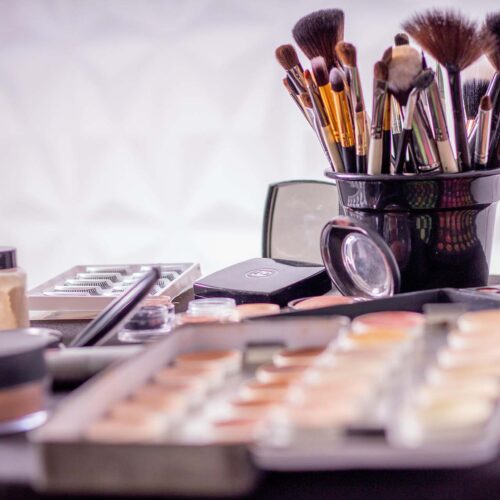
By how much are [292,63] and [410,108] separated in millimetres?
141

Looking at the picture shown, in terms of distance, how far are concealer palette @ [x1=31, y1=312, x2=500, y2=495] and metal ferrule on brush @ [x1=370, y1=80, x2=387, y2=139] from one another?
25cm

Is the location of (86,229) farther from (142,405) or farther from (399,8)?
(142,405)

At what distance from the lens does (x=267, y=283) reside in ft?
2.62

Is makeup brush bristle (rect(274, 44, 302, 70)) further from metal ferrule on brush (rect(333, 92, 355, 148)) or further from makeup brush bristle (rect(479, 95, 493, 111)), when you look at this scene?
makeup brush bristle (rect(479, 95, 493, 111))

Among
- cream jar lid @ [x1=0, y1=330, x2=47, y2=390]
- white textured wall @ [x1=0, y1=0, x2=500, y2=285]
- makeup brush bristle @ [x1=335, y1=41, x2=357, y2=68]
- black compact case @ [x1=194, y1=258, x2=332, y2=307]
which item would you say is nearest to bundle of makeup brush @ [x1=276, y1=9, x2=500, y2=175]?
makeup brush bristle @ [x1=335, y1=41, x2=357, y2=68]

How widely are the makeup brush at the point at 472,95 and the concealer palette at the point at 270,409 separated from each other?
34 centimetres

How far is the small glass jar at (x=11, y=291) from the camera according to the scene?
660 millimetres

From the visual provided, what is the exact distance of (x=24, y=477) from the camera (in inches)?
15.2

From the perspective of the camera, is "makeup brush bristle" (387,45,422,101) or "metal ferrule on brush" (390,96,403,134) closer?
"makeup brush bristle" (387,45,422,101)

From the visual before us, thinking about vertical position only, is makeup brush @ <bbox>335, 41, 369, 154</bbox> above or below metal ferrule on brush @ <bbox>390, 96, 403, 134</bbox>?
above

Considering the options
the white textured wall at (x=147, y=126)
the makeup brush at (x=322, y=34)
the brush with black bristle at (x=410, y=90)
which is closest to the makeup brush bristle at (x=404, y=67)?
the brush with black bristle at (x=410, y=90)

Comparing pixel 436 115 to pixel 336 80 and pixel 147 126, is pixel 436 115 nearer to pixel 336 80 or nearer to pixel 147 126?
pixel 336 80

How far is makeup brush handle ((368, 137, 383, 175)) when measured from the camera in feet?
2.37

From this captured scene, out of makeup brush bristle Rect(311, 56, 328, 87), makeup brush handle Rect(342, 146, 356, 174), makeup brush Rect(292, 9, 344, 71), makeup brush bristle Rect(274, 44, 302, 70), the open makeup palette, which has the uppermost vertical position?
makeup brush Rect(292, 9, 344, 71)
